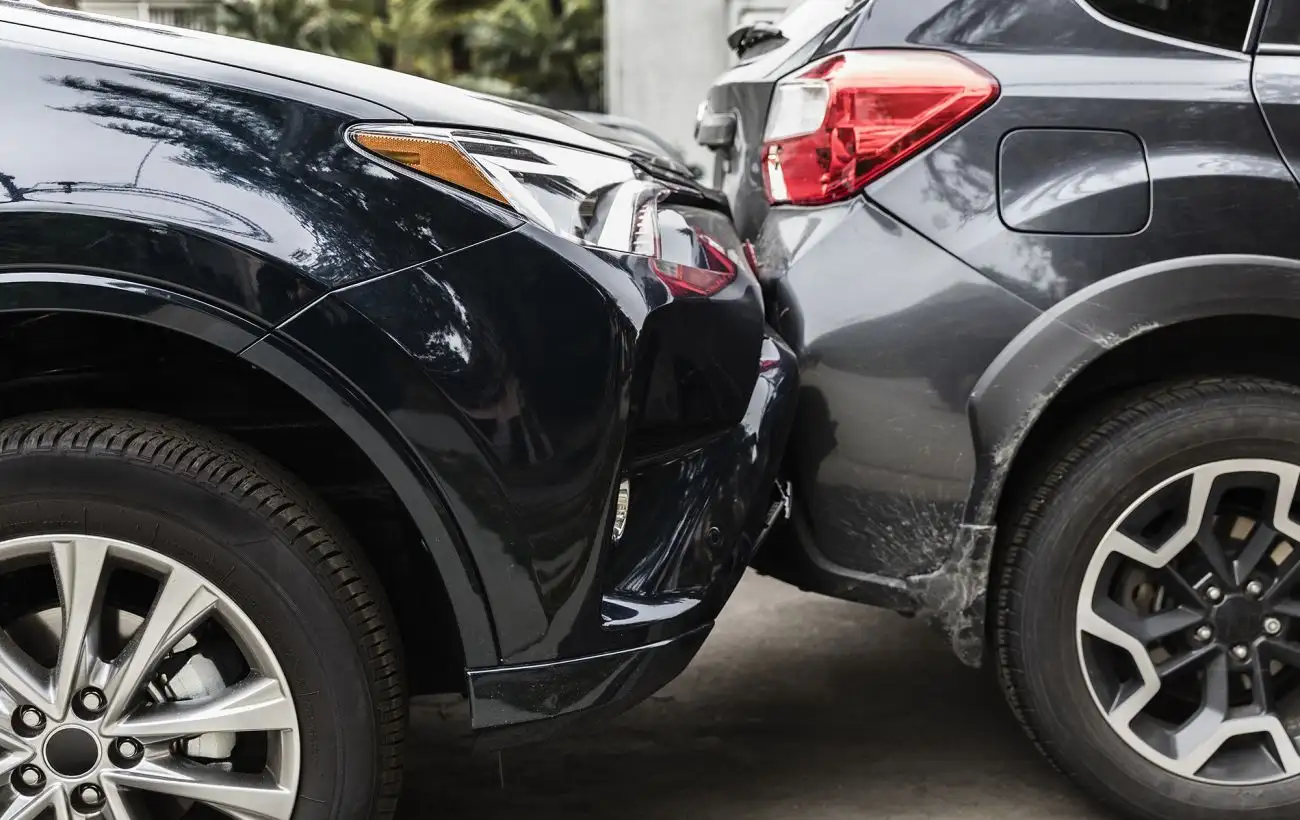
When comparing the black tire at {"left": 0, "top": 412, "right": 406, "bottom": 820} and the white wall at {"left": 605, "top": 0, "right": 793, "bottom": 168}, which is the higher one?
the white wall at {"left": 605, "top": 0, "right": 793, "bottom": 168}

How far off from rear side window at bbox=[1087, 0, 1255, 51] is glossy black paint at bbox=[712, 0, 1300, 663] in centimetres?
2

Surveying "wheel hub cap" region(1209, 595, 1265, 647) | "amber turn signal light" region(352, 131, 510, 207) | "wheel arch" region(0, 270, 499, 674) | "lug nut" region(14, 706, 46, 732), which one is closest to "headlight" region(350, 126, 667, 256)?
"amber turn signal light" region(352, 131, 510, 207)

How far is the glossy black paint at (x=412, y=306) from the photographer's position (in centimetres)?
169

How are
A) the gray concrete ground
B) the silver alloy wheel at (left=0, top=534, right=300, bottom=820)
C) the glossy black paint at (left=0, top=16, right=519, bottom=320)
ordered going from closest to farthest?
the glossy black paint at (left=0, top=16, right=519, bottom=320)
the silver alloy wheel at (left=0, top=534, right=300, bottom=820)
the gray concrete ground

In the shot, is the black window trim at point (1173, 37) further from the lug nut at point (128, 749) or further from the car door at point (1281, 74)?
the lug nut at point (128, 749)

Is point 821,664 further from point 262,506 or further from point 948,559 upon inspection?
point 262,506

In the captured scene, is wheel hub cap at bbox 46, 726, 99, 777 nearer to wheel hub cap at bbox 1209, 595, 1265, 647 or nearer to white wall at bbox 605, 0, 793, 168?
wheel hub cap at bbox 1209, 595, 1265, 647

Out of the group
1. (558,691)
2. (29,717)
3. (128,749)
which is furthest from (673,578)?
(29,717)

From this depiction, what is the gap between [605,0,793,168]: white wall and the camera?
879 cm

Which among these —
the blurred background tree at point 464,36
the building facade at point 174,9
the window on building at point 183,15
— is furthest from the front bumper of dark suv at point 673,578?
the window on building at point 183,15

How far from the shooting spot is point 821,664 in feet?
10.6

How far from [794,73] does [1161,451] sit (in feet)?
3.22

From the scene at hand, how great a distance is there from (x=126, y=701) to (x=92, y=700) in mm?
54

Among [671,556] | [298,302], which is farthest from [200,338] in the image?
[671,556]
